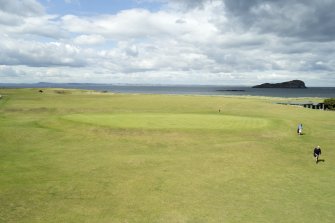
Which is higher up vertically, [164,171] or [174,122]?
[174,122]

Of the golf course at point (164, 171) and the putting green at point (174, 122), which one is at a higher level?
the putting green at point (174, 122)

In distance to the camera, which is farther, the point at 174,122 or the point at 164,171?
the point at 174,122

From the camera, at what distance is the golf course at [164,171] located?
17.3m

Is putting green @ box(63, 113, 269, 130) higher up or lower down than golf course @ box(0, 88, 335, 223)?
higher up

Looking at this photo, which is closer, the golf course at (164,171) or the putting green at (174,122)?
the golf course at (164,171)

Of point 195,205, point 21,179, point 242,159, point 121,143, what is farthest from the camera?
point 121,143

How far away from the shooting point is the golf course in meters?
17.3

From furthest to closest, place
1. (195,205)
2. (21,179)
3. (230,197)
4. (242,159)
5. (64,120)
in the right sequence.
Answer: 1. (64,120)
2. (242,159)
3. (21,179)
4. (230,197)
5. (195,205)

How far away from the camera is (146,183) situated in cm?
2205

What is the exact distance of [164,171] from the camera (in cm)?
2491

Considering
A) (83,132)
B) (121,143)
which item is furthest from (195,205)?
(83,132)

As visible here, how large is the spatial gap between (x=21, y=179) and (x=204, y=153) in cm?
1589

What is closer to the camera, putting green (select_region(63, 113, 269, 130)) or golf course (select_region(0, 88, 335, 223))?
golf course (select_region(0, 88, 335, 223))

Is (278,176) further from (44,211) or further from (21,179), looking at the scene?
(21,179)
